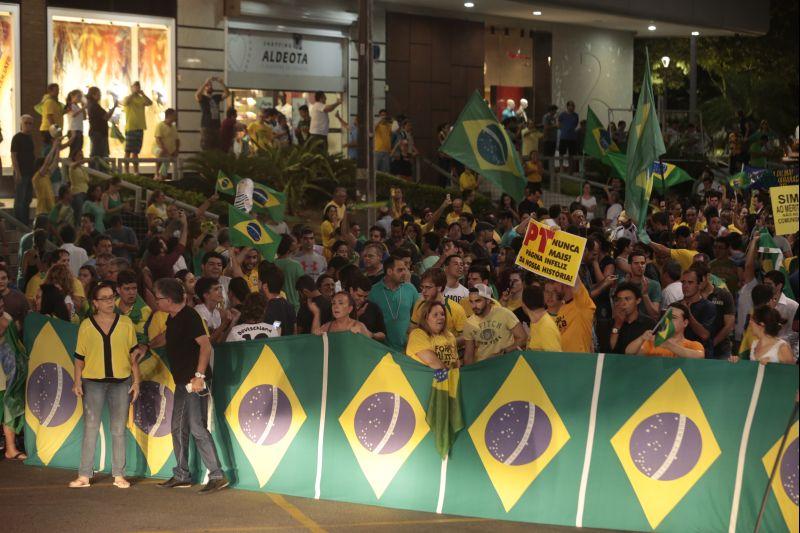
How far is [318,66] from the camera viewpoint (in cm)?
3083

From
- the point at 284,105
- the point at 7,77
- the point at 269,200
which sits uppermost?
the point at 7,77

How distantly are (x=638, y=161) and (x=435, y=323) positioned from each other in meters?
6.19

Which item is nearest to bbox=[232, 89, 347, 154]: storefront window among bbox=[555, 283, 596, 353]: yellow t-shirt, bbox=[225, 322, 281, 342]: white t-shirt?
bbox=[225, 322, 281, 342]: white t-shirt

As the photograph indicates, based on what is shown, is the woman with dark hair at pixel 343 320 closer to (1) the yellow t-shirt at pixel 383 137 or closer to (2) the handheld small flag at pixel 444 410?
(2) the handheld small flag at pixel 444 410

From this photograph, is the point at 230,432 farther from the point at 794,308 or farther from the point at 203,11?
the point at 203,11

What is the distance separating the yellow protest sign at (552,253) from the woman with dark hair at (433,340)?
3.63 feet

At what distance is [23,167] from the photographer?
20.1 m

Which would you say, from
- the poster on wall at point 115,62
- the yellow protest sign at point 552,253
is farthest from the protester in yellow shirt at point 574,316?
the poster on wall at point 115,62

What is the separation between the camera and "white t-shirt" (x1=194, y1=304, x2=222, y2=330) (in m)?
11.6

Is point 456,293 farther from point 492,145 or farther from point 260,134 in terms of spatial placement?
point 260,134

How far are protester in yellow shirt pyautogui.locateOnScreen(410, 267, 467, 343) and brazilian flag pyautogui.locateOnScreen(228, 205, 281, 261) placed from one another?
98.7 inches

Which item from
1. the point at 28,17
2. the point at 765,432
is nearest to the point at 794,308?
the point at 765,432

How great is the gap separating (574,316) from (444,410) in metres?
1.83

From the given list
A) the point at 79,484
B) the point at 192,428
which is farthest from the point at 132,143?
the point at 192,428
